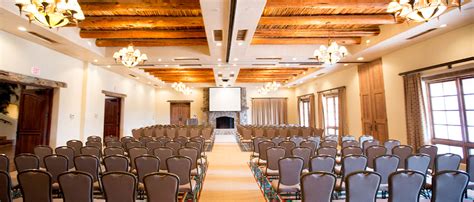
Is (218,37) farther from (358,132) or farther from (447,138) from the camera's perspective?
(358,132)

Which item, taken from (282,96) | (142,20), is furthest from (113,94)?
(282,96)

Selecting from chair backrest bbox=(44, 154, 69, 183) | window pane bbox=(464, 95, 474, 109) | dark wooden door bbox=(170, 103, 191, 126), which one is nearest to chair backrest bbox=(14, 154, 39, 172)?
chair backrest bbox=(44, 154, 69, 183)

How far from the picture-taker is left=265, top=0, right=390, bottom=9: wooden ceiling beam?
4.64 meters

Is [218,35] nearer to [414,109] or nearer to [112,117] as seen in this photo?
[414,109]

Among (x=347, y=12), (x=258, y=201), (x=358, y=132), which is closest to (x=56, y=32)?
(x=258, y=201)

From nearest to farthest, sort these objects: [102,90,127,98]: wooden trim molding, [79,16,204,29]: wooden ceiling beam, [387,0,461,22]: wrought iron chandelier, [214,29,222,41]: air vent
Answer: [387,0,461,22]: wrought iron chandelier, [79,16,204,29]: wooden ceiling beam, [214,29,222,41]: air vent, [102,90,127,98]: wooden trim molding

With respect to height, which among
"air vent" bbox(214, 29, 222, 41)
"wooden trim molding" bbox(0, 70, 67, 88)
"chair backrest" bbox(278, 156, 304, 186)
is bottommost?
"chair backrest" bbox(278, 156, 304, 186)

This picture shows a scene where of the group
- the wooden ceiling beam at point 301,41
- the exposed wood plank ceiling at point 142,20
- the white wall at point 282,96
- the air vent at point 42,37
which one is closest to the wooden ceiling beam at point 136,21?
the exposed wood plank ceiling at point 142,20

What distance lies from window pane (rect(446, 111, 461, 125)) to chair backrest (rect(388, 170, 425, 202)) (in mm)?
4760

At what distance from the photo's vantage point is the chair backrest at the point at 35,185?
8.57ft

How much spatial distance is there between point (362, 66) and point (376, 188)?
7.91m

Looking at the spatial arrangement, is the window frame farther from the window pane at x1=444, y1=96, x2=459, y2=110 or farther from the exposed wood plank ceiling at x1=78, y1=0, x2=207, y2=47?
the exposed wood plank ceiling at x1=78, y1=0, x2=207, y2=47

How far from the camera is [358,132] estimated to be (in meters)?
9.70

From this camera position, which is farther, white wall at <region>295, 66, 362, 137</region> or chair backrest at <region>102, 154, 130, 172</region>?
white wall at <region>295, 66, 362, 137</region>
